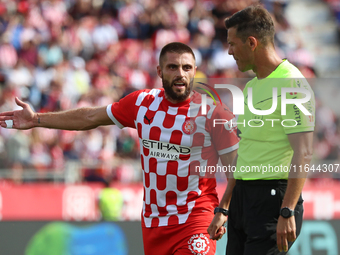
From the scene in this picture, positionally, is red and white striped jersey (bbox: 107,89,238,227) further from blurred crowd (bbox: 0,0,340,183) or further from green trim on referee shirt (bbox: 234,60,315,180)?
blurred crowd (bbox: 0,0,340,183)

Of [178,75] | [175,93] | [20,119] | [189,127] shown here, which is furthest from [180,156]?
[20,119]

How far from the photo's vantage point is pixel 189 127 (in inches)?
166

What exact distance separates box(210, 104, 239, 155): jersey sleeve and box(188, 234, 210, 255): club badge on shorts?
2.40ft

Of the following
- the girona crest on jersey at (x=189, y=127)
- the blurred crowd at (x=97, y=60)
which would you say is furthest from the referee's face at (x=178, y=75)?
the blurred crowd at (x=97, y=60)

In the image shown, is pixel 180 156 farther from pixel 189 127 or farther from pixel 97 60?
pixel 97 60

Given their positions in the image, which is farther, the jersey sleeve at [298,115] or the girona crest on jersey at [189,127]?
the girona crest on jersey at [189,127]

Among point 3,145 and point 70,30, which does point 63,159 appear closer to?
point 3,145

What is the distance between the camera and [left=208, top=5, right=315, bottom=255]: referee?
10.4 ft

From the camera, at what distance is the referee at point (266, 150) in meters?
3.17

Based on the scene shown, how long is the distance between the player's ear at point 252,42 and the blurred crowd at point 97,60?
6.53m

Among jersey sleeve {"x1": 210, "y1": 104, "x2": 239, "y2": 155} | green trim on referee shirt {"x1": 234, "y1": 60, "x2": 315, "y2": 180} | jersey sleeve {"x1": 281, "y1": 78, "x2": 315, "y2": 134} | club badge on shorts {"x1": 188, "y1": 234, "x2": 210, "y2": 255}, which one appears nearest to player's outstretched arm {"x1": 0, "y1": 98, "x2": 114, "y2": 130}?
jersey sleeve {"x1": 210, "y1": 104, "x2": 239, "y2": 155}

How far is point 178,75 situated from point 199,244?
142 cm

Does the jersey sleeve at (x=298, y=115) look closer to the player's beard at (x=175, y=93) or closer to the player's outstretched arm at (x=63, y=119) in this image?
the player's beard at (x=175, y=93)

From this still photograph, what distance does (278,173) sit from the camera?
11.0 feet
